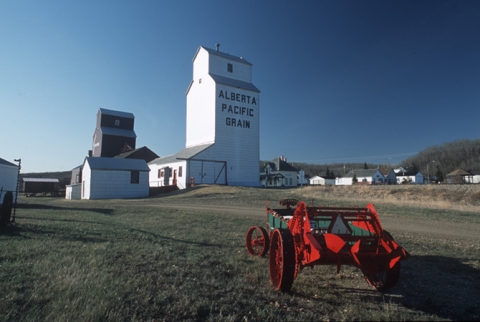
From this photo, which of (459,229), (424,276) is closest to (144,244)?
(424,276)

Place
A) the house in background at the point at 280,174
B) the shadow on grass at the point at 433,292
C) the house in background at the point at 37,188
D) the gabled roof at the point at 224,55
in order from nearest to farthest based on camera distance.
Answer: the shadow on grass at the point at 433,292
the gabled roof at the point at 224,55
the house in background at the point at 37,188
the house in background at the point at 280,174

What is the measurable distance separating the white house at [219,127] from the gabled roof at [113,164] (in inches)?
197

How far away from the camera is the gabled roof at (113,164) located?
106 feet

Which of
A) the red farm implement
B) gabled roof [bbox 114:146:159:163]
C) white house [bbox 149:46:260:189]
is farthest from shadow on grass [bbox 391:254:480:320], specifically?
gabled roof [bbox 114:146:159:163]

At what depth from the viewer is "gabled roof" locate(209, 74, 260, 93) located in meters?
39.7

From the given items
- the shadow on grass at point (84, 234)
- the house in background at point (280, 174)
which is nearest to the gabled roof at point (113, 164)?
the shadow on grass at point (84, 234)

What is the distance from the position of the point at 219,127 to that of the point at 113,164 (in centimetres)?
1337

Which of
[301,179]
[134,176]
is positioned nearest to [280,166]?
[301,179]

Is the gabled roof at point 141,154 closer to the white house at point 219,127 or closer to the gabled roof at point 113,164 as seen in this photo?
the white house at point 219,127

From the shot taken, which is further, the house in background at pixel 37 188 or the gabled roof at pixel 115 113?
the gabled roof at pixel 115 113

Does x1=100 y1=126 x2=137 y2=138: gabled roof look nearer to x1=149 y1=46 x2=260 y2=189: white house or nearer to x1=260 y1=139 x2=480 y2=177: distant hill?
x1=149 y1=46 x2=260 y2=189: white house

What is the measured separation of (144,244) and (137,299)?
3855 mm

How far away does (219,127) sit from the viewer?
1543 inches

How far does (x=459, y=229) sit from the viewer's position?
11.9m
